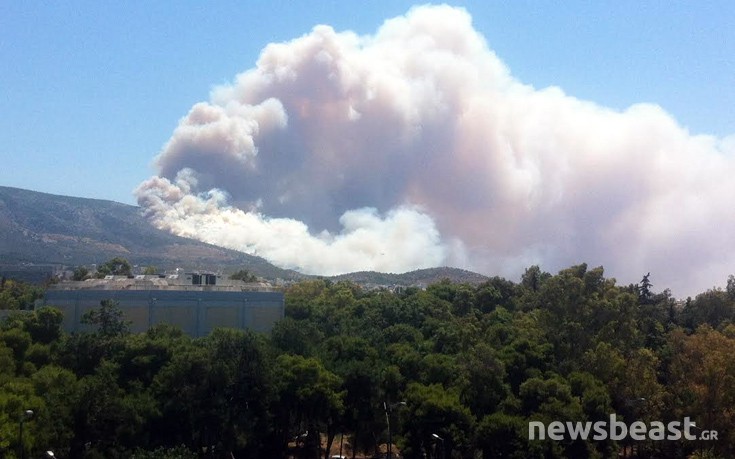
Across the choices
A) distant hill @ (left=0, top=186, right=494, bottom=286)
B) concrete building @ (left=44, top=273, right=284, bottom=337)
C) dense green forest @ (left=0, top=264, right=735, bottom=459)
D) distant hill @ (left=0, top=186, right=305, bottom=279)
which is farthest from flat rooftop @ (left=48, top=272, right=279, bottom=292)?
distant hill @ (left=0, top=186, right=305, bottom=279)

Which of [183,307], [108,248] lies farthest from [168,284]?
[108,248]

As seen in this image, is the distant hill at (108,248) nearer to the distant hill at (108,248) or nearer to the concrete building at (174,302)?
the distant hill at (108,248)

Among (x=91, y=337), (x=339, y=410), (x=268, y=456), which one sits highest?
(x=91, y=337)

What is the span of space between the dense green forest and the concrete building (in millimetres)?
12254

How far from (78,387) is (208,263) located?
473ft

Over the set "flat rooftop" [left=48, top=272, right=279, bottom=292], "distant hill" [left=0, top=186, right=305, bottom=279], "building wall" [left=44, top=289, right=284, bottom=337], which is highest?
"distant hill" [left=0, top=186, right=305, bottom=279]

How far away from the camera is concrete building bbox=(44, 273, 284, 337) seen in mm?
70562

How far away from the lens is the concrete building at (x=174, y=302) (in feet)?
232

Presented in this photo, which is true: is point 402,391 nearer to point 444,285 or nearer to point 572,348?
point 572,348

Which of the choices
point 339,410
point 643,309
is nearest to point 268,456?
point 339,410

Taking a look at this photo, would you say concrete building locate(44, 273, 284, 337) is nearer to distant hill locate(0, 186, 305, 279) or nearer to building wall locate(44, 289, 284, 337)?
building wall locate(44, 289, 284, 337)

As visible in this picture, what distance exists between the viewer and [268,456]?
4672cm

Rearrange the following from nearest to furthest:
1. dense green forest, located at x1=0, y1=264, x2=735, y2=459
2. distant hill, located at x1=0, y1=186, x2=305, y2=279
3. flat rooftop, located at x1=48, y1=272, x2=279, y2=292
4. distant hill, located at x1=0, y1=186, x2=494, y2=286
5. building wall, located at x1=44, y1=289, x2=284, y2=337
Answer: dense green forest, located at x1=0, y1=264, x2=735, y2=459, building wall, located at x1=44, y1=289, x2=284, y2=337, flat rooftop, located at x1=48, y1=272, x2=279, y2=292, distant hill, located at x1=0, y1=186, x2=494, y2=286, distant hill, located at x1=0, y1=186, x2=305, y2=279

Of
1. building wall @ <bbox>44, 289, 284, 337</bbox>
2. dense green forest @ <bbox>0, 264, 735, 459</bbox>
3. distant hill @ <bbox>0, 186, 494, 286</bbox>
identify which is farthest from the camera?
distant hill @ <bbox>0, 186, 494, 286</bbox>
